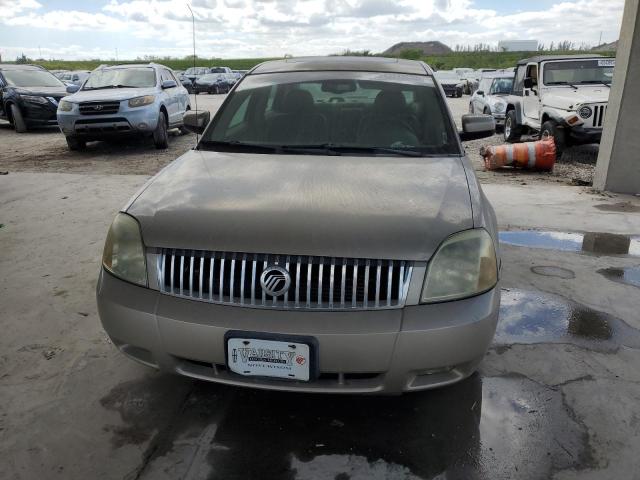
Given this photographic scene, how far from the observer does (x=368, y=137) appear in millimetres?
3211

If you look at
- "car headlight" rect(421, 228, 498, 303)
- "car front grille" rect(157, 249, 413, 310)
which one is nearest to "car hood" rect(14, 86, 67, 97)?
"car front grille" rect(157, 249, 413, 310)

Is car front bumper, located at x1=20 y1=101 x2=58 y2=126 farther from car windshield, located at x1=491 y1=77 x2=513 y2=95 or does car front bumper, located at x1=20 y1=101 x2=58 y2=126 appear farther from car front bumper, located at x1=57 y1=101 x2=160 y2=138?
car windshield, located at x1=491 y1=77 x2=513 y2=95

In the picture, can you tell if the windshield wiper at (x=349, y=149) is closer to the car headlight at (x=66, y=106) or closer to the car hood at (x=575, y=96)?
the car hood at (x=575, y=96)

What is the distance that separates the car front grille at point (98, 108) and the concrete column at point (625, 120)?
773cm

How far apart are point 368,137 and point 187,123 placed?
4.84 ft

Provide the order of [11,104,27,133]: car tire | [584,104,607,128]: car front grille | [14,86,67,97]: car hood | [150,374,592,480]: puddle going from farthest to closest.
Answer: [11,104,27,133]: car tire < [14,86,67,97]: car hood < [584,104,607,128]: car front grille < [150,374,592,480]: puddle

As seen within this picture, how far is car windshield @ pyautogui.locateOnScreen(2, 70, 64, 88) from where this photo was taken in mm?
13430

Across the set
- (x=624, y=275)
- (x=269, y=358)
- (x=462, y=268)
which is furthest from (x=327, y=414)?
(x=624, y=275)

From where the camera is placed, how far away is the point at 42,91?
12898 mm

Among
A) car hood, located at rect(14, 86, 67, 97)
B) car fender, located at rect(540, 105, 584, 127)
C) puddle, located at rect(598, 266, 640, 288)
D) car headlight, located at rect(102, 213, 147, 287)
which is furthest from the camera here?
car hood, located at rect(14, 86, 67, 97)

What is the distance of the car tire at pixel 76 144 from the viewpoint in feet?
33.9

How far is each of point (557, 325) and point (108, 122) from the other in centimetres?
852

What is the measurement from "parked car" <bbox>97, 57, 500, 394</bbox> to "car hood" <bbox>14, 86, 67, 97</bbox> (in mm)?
12054

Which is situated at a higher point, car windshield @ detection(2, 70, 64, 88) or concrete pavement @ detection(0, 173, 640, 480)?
car windshield @ detection(2, 70, 64, 88)
